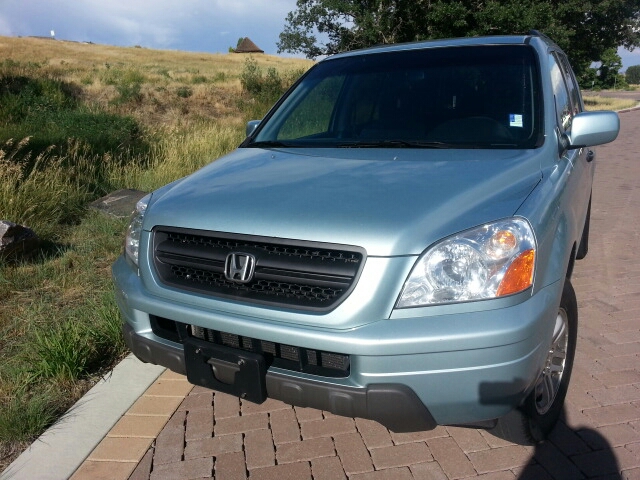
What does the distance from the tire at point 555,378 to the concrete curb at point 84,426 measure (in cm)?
201

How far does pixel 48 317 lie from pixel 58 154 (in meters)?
Answer: 5.70

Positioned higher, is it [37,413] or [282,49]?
[282,49]

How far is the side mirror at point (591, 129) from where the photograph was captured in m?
3.09

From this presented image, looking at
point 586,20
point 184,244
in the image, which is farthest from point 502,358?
point 586,20

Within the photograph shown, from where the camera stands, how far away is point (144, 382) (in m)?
3.44

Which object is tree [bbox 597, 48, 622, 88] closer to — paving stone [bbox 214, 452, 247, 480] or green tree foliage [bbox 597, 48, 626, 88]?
green tree foliage [bbox 597, 48, 626, 88]

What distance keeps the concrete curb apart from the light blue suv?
569 millimetres

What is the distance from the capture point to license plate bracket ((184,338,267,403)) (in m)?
2.34

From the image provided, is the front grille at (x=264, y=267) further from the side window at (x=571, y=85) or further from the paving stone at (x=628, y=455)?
the side window at (x=571, y=85)

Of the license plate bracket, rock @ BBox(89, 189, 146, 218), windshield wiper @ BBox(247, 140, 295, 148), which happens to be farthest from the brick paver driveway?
rock @ BBox(89, 189, 146, 218)

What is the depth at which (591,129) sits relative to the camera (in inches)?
122

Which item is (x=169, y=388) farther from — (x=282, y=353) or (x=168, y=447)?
(x=282, y=353)

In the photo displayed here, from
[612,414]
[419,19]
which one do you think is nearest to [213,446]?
[612,414]

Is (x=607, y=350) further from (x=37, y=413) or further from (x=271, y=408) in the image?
(x=37, y=413)
